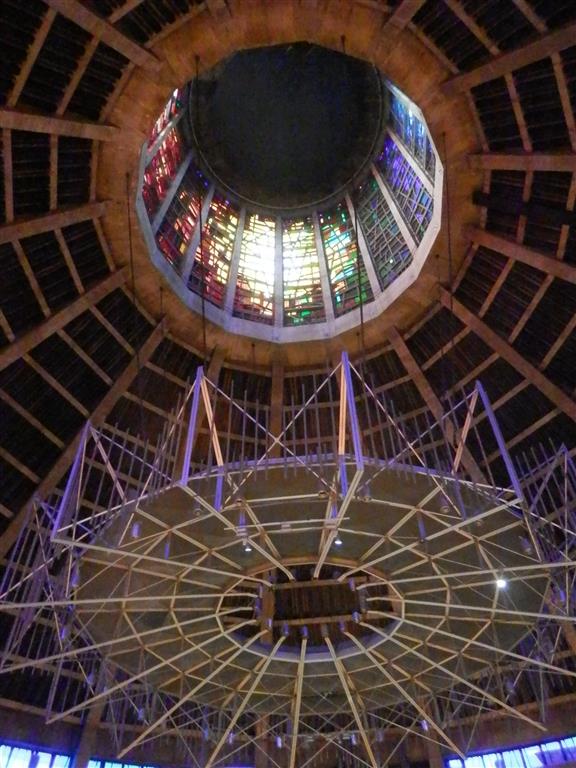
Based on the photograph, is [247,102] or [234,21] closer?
[234,21]

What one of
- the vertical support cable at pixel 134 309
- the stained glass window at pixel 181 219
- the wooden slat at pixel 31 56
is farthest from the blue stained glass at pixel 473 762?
the wooden slat at pixel 31 56

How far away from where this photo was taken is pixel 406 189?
26219 mm

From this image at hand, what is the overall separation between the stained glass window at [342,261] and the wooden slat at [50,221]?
32.1ft

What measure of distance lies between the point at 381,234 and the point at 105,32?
13556 mm

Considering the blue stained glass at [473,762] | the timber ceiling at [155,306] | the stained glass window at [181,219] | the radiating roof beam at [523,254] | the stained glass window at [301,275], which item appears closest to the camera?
the timber ceiling at [155,306]

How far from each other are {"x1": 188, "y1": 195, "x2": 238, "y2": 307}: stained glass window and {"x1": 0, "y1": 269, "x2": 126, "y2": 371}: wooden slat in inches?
137

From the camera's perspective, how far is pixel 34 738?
24.8 metres

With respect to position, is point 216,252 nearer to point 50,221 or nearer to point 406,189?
point 406,189

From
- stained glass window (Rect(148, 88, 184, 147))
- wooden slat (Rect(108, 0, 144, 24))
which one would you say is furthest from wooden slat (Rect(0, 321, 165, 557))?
wooden slat (Rect(108, 0, 144, 24))

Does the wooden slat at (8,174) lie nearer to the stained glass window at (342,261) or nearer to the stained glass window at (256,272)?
the stained glass window at (256,272)

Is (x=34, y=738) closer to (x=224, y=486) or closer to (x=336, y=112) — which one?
(x=224, y=486)

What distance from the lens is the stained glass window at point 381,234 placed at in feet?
83.6

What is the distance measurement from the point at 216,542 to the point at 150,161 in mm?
14011

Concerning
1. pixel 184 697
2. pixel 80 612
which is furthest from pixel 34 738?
pixel 80 612
